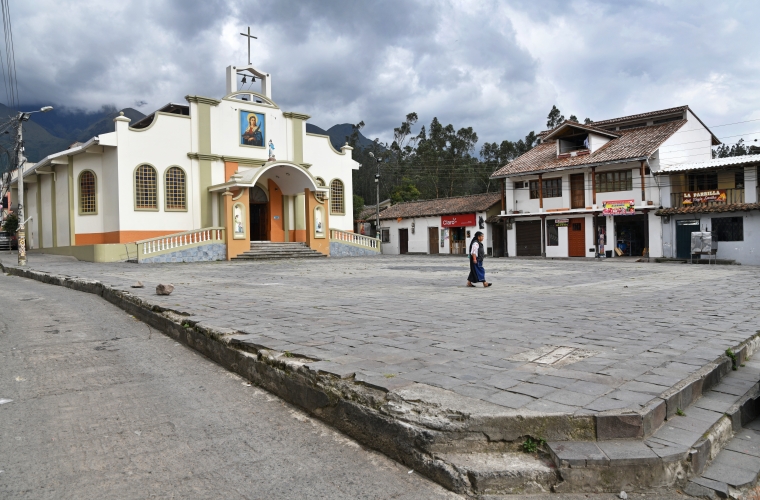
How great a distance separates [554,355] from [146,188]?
25.9m

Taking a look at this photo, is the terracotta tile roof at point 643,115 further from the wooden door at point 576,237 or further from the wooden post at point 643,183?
the wooden door at point 576,237

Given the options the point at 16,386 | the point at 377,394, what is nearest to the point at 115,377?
the point at 16,386

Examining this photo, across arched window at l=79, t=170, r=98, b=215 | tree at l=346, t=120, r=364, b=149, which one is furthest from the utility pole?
tree at l=346, t=120, r=364, b=149

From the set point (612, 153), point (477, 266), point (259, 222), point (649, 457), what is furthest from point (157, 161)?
point (649, 457)

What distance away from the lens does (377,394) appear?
11.9 ft

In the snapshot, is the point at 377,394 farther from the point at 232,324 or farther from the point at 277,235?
the point at 277,235

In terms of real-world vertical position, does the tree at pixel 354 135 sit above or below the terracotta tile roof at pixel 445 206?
above

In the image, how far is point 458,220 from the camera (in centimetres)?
3669

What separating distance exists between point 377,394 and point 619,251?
96.9 feet

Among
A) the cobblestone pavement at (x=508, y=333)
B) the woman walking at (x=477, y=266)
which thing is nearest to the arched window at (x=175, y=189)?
the cobblestone pavement at (x=508, y=333)

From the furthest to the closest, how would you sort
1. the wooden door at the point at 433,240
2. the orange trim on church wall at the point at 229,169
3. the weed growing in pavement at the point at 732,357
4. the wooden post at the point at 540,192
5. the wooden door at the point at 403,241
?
the wooden door at the point at 403,241 < the wooden door at the point at 433,240 < the wooden post at the point at 540,192 < the orange trim on church wall at the point at 229,169 < the weed growing in pavement at the point at 732,357

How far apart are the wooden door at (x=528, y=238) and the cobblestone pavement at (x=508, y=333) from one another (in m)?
22.3

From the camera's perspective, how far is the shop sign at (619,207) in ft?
94.0

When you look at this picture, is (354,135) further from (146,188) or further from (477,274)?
(477,274)
